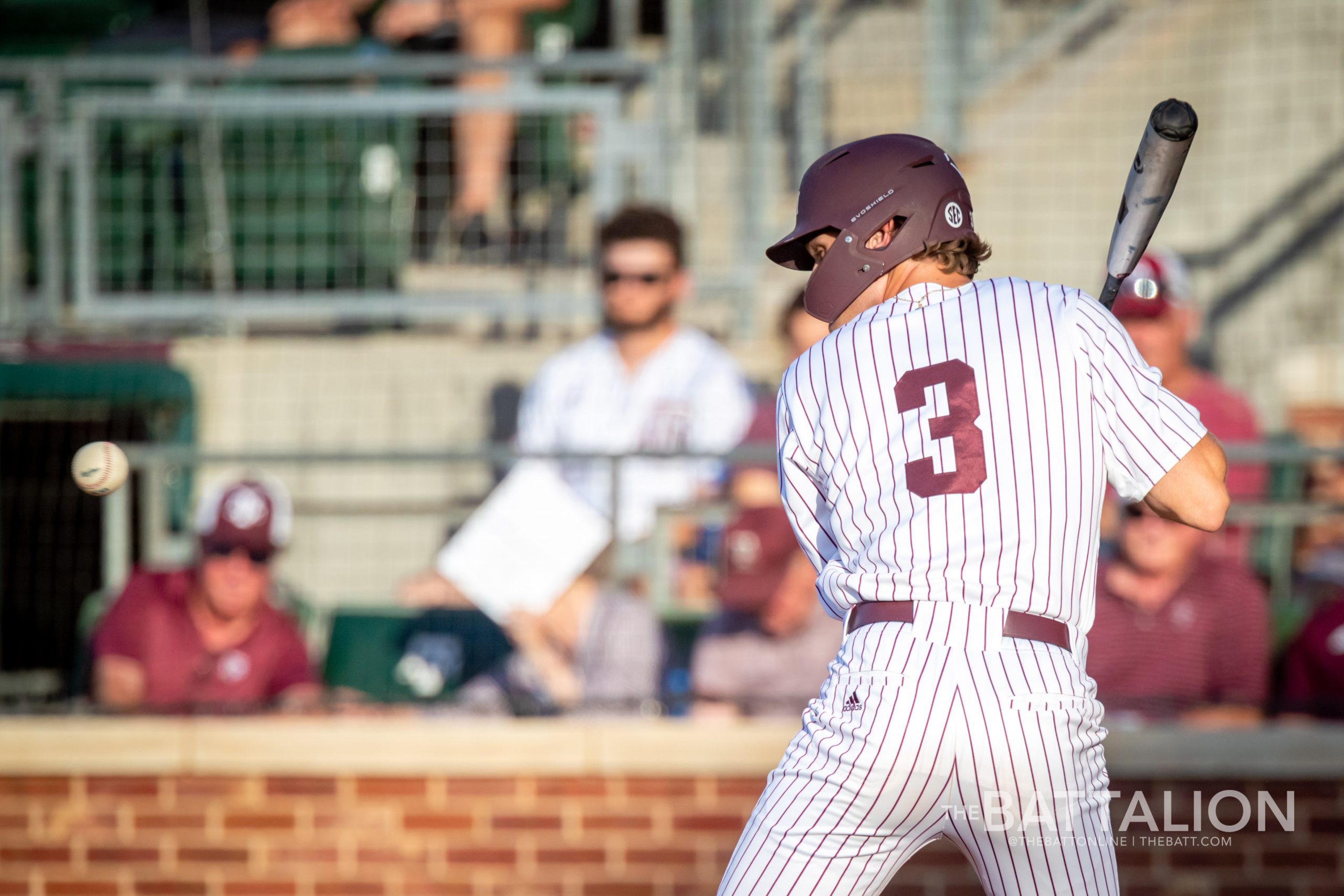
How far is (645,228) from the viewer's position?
18.1 feet

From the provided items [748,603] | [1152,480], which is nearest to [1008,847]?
[1152,480]

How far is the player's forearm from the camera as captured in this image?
2.47 m

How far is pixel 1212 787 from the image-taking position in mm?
4672

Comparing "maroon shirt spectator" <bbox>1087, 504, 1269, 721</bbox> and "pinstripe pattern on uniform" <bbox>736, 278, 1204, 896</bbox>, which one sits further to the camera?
"maroon shirt spectator" <bbox>1087, 504, 1269, 721</bbox>

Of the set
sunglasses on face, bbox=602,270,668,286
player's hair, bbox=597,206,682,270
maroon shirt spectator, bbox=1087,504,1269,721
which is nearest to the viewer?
maroon shirt spectator, bbox=1087,504,1269,721

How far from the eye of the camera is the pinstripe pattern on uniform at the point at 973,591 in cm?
240

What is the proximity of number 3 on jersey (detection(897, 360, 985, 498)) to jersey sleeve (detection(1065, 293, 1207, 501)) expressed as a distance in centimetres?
20

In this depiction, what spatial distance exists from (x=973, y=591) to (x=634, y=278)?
134 inches

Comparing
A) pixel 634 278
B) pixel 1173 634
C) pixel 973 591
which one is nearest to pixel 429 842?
pixel 634 278

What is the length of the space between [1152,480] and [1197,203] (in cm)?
507

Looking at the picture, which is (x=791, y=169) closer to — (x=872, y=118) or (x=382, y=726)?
(x=872, y=118)

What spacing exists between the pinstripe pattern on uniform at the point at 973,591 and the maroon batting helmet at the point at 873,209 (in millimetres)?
145

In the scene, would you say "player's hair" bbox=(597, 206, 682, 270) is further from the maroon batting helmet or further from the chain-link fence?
the maroon batting helmet

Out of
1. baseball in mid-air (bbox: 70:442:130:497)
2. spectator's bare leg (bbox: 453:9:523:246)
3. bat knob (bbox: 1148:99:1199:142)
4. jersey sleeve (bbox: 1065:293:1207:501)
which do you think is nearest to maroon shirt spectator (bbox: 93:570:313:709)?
baseball in mid-air (bbox: 70:442:130:497)
